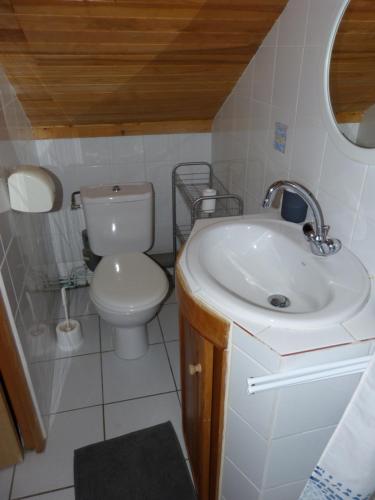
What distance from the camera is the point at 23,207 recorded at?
1351 mm

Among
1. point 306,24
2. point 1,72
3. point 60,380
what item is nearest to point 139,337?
point 60,380

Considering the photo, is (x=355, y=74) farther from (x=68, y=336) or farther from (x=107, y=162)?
(x=68, y=336)

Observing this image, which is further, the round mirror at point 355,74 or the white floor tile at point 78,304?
the white floor tile at point 78,304

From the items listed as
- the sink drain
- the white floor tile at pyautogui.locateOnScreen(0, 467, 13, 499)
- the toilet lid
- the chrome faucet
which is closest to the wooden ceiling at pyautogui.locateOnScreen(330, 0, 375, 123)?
the chrome faucet

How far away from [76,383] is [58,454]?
35 cm

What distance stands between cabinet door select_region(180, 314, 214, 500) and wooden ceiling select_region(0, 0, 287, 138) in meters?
1.00

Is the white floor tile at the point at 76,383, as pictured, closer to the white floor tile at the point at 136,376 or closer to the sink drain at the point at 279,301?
the white floor tile at the point at 136,376

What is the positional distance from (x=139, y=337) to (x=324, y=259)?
1140 millimetres

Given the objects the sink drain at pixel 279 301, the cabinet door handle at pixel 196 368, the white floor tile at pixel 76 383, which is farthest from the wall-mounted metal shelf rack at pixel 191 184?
the cabinet door handle at pixel 196 368

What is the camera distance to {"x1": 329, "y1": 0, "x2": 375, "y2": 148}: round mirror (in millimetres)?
936

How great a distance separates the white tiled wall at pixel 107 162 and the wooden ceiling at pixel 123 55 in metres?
0.12

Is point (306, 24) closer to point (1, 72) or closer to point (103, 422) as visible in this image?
point (1, 72)

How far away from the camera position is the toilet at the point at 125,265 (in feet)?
5.48

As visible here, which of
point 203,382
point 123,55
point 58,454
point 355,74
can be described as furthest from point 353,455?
point 123,55
